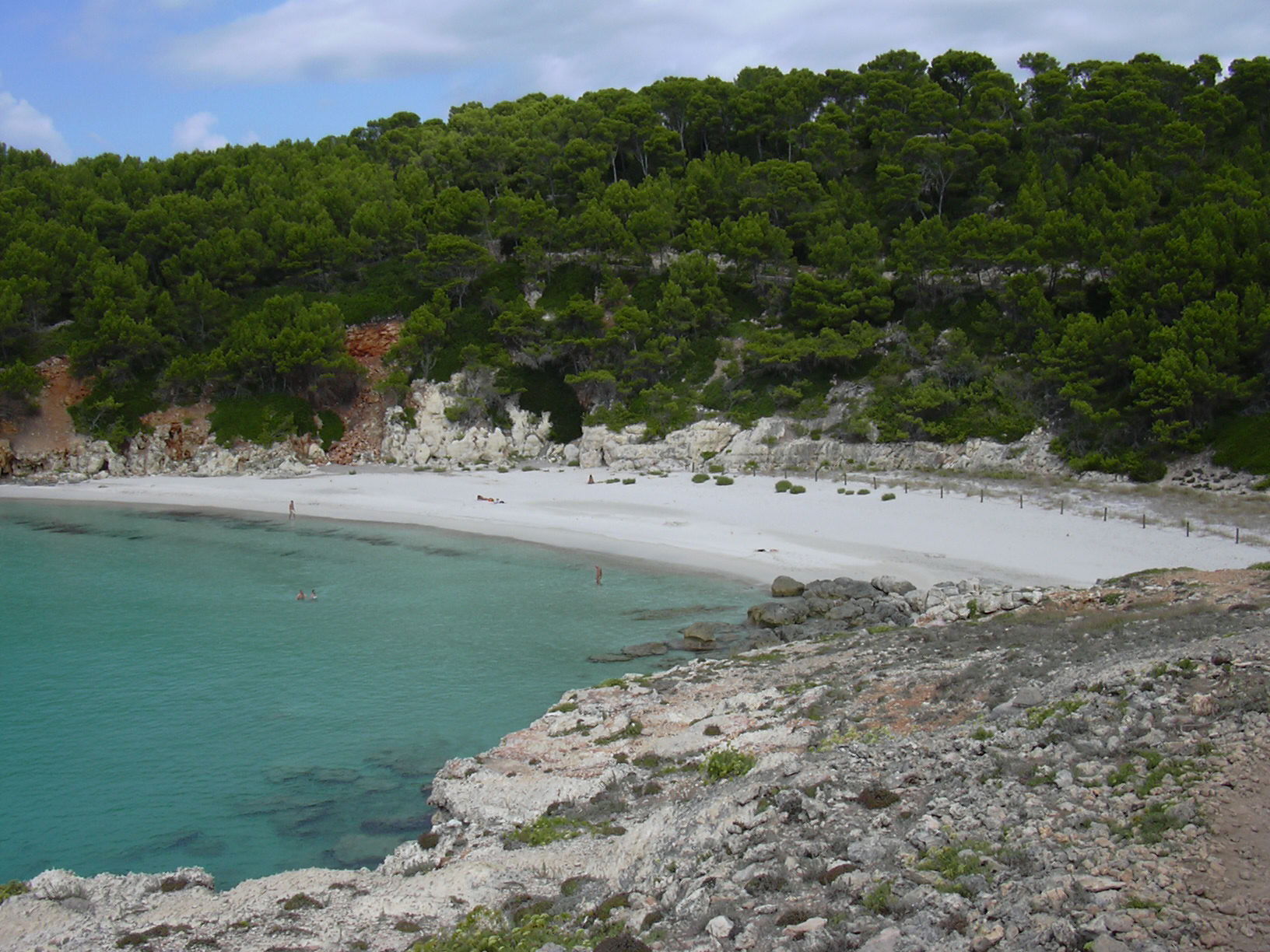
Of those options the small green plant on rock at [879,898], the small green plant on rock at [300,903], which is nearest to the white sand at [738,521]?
the small green plant on rock at [879,898]

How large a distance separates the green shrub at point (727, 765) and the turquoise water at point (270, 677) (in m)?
4.79

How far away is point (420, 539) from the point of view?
1476 inches

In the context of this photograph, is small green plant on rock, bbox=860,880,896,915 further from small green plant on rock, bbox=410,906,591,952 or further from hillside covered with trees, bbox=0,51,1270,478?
hillside covered with trees, bbox=0,51,1270,478

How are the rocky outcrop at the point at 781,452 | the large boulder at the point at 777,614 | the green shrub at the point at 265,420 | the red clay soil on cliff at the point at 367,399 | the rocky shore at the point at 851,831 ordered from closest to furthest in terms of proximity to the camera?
the rocky shore at the point at 851,831 < the large boulder at the point at 777,614 < the rocky outcrop at the point at 781,452 < the green shrub at the point at 265,420 < the red clay soil on cliff at the point at 367,399

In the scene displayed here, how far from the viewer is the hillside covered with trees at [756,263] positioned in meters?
41.4

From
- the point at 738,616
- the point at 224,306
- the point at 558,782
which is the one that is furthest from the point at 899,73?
the point at 558,782

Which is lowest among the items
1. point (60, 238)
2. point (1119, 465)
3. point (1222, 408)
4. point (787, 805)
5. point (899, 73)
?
point (787, 805)

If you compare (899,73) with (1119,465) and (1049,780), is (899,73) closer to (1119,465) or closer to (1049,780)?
(1119,465)

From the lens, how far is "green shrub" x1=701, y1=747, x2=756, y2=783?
13.4 m

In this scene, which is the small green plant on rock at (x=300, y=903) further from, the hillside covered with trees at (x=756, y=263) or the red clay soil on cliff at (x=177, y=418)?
the red clay soil on cliff at (x=177, y=418)

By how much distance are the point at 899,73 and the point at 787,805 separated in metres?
65.9

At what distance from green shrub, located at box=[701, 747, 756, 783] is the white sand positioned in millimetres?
14516

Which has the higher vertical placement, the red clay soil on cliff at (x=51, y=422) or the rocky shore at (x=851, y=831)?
the red clay soil on cliff at (x=51, y=422)

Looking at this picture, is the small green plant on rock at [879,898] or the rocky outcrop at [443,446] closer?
the small green plant on rock at [879,898]
